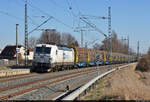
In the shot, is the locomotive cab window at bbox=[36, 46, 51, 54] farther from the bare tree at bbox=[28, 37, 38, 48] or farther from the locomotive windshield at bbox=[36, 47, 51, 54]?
the bare tree at bbox=[28, 37, 38, 48]

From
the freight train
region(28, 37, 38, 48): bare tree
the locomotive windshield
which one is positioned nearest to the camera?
the freight train

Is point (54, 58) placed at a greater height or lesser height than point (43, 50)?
lesser

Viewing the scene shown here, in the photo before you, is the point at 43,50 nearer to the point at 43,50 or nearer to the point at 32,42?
the point at 43,50

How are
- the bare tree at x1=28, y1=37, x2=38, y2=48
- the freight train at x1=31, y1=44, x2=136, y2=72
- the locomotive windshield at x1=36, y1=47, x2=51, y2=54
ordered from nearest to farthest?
the freight train at x1=31, y1=44, x2=136, y2=72 < the locomotive windshield at x1=36, y1=47, x2=51, y2=54 < the bare tree at x1=28, y1=37, x2=38, y2=48

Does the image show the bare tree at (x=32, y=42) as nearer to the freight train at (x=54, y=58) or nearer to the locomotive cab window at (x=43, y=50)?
the freight train at (x=54, y=58)

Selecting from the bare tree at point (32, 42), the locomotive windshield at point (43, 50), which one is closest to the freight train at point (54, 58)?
the locomotive windshield at point (43, 50)

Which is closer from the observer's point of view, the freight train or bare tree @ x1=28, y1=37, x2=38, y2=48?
the freight train

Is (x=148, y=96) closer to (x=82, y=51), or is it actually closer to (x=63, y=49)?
(x=63, y=49)

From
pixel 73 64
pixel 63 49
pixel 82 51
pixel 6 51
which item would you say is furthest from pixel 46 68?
pixel 6 51

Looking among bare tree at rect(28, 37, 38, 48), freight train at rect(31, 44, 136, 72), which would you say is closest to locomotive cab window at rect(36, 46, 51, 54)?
freight train at rect(31, 44, 136, 72)

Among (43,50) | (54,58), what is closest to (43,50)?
(43,50)

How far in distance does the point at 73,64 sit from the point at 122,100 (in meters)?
31.8

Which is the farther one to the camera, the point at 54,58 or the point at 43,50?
the point at 54,58

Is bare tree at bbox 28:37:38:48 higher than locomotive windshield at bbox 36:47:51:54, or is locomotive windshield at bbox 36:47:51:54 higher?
bare tree at bbox 28:37:38:48
